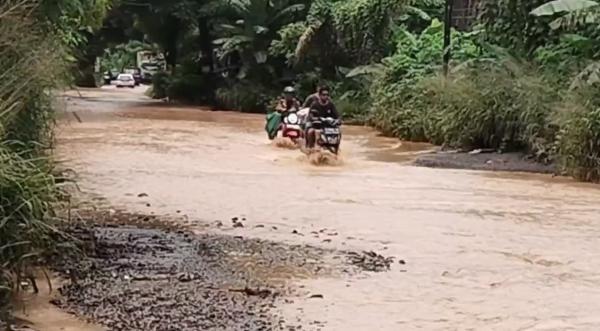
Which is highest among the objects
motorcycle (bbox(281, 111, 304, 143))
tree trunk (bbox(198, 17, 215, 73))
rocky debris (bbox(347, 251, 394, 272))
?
tree trunk (bbox(198, 17, 215, 73))

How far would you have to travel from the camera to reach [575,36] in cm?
A: 2167

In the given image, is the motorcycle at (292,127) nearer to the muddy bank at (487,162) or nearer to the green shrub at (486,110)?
the muddy bank at (487,162)

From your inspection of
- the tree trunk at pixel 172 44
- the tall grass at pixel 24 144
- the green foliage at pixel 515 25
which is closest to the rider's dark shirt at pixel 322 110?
the green foliage at pixel 515 25

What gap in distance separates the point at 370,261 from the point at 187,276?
2069 millimetres

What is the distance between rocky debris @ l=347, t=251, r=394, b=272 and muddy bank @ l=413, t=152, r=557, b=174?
9.90 meters

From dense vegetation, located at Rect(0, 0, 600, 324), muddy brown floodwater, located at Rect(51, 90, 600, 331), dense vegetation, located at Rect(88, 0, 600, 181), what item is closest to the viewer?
dense vegetation, located at Rect(0, 0, 600, 324)

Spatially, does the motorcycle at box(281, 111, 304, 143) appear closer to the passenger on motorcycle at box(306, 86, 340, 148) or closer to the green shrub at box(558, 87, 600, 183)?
the passenger on motorcycle at box(306, 86, 340, 148)

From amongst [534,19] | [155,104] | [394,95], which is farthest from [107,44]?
[534,19]

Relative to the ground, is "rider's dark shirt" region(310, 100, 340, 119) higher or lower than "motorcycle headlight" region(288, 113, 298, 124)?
higher

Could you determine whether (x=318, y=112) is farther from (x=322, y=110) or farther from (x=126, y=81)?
(x=126, y=81)

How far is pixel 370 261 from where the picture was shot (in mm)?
10086

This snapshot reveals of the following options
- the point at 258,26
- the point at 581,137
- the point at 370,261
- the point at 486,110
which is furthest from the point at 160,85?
the point at 370,261

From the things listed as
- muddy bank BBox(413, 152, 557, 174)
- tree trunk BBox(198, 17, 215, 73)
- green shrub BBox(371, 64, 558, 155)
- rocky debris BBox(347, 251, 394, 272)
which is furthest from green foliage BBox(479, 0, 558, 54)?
tree trunk BBox(198, 17, 215, 73)

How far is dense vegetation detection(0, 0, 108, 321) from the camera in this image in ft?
23.0
